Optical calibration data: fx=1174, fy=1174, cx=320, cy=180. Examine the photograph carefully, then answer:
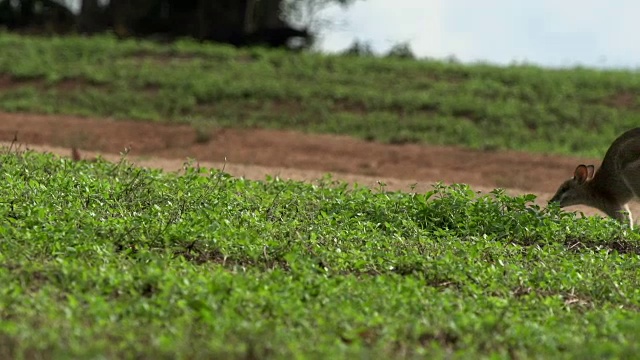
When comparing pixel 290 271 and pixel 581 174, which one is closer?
pixel 290 271

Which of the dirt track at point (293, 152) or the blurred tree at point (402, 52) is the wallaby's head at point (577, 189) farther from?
the blurred tree at point (402, 52)

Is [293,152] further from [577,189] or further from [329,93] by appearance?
[577,189]

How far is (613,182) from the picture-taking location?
1052 centimetres

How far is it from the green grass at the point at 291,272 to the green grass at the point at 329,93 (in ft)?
29.5

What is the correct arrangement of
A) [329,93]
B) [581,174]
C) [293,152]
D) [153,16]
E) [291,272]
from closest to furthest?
[291,272] → [581,174] → [293,152] → [329,93] → [153,16]

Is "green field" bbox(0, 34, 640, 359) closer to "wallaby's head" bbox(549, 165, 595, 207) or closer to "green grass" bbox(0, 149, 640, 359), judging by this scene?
"green grass" bbox(0, 149, 640, 359)

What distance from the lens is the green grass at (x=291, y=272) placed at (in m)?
5.61

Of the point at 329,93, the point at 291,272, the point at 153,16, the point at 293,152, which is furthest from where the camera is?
the point at 153,16

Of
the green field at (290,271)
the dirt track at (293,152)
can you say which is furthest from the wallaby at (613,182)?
the dirt track at (293,152)

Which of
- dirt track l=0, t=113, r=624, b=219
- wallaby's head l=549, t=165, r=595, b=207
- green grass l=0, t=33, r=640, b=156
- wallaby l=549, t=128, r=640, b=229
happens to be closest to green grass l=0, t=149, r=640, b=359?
wallaby l=549, t=128, r=640, b=229

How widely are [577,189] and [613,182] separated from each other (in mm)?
516

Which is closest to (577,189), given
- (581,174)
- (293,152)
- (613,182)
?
(581,174)

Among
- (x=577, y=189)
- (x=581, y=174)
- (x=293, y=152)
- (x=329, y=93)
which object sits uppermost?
(x=581, y=174)

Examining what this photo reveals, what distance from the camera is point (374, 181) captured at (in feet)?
43.1
